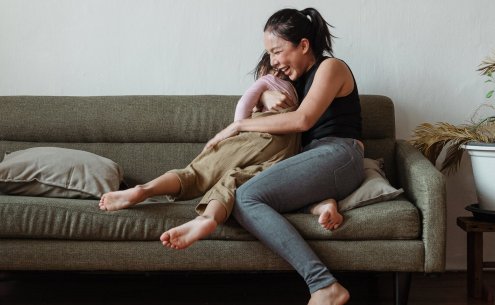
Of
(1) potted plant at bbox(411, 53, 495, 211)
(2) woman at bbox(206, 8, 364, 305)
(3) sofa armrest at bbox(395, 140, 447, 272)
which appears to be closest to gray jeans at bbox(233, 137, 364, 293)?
(2) woman at bbox(206, 8, 364, 305)

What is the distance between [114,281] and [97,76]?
97 centimetres

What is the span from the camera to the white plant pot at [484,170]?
2525 mm

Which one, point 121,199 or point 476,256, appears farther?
point 476,256

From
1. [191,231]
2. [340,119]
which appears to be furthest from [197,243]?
[340,119]

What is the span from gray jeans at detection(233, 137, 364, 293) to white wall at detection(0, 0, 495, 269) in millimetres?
781

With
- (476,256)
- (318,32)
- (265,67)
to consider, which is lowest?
(476,256)

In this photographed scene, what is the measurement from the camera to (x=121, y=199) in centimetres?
220

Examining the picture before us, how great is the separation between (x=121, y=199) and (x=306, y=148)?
28.8 inches

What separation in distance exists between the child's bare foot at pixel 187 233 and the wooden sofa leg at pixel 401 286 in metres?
0.69

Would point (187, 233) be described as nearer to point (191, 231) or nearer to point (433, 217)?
point (191, 231)

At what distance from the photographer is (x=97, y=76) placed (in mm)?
3072

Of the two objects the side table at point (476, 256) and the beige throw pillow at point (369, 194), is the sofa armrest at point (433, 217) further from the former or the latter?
the side table at point (476, 256)

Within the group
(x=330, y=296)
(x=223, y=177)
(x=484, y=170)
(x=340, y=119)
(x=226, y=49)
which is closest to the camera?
(x=330, y=296)

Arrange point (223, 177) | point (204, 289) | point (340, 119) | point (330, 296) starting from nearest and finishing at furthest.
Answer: point (330, 296)
point (223, 177)
point (340, 119)
point (204, 289)
